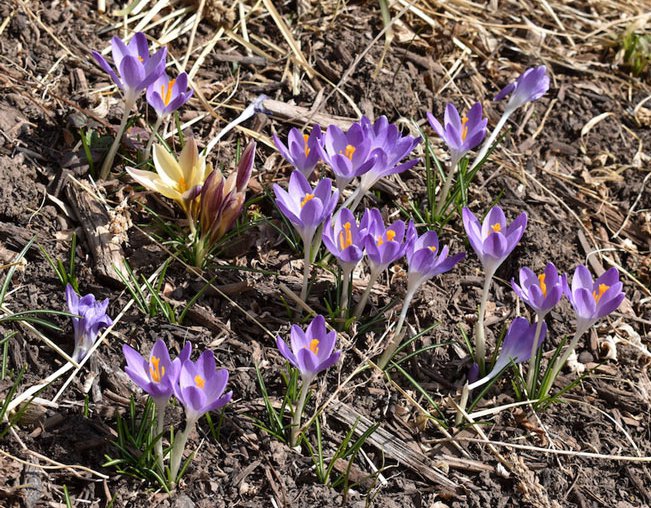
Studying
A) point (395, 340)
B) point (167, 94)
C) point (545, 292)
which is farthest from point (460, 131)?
point (167, 94)

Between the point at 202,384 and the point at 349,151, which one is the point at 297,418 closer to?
the point at 202,384

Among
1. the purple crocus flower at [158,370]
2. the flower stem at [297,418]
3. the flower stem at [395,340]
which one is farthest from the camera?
the flower stem at [395,340]

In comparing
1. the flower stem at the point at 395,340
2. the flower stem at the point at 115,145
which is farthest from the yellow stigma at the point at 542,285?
the flower stem at the point at 115,145

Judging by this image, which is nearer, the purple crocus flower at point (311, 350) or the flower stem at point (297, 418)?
the purple crocus flower at point (311, 350)

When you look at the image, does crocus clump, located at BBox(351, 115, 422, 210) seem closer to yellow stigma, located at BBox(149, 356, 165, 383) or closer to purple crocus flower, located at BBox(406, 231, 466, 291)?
purple crocus flower, located at BBox(406, 231, 466, 291)

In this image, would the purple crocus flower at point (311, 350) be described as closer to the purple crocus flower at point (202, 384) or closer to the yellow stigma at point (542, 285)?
the purple crocus flower at point (202, 384)

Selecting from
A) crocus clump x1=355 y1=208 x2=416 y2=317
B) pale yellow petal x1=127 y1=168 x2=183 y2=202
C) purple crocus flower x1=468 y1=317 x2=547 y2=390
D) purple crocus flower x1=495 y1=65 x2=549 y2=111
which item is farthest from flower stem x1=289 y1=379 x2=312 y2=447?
purple crocus flower x1=495 y1=65 x2=549 y2=111
